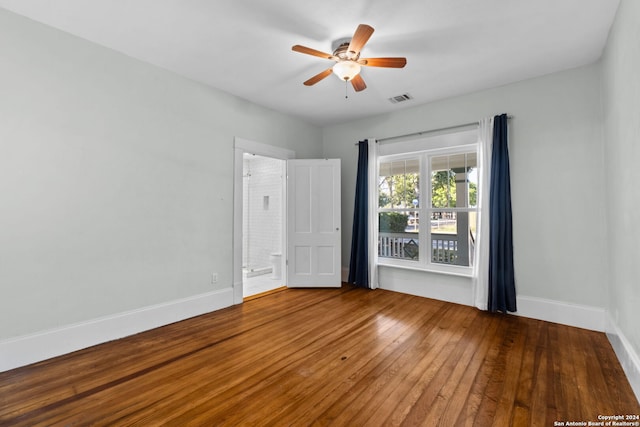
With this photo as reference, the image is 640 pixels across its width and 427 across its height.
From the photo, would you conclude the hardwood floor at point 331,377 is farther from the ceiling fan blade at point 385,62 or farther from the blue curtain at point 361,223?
the ceiling fan blade at point 385,62

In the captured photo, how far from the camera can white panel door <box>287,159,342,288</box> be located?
464 cm

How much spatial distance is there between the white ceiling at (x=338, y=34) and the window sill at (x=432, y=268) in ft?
7.81

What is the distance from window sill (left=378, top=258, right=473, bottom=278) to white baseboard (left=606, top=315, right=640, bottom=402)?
1.36m

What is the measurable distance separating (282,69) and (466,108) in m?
2.45

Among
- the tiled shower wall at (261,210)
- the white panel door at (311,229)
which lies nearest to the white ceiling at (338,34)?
the white panel door at (311,229)

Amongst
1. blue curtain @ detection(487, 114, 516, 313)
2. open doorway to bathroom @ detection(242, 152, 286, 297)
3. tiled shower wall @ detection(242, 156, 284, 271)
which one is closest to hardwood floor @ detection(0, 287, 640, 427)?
blue curtain @ detection(487, 114, 516, 313)

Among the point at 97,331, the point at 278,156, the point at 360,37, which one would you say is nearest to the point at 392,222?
the point at 278,156

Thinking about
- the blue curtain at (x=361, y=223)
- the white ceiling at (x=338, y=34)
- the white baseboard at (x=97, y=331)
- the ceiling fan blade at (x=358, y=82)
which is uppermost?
the white ceiling at (x=338, y=34)

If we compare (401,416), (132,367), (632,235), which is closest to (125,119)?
(132,367)

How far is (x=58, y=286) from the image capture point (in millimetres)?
2467

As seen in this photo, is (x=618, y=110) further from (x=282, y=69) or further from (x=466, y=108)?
(x=282, y=69)

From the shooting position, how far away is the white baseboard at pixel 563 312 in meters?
2.95

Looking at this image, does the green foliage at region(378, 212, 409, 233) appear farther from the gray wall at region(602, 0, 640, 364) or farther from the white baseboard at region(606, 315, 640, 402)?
the white baseboard at region(606, 315, 640, 402)

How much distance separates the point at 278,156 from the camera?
14.7 ft
